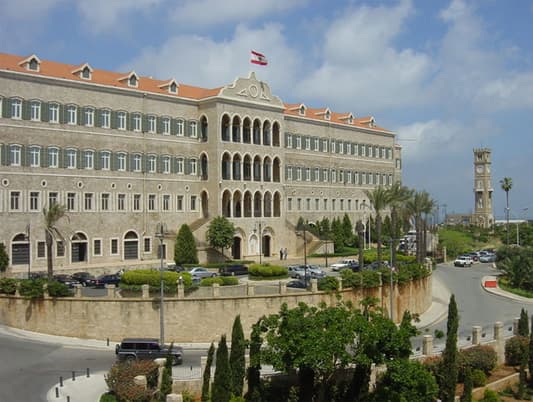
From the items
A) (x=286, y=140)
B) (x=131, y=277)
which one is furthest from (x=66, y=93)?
(x=286, y=140)

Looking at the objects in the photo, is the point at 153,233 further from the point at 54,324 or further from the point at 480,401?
the point at 480,401

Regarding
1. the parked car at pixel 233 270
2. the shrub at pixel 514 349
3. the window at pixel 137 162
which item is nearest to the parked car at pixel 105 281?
the parked car at pixel 233 270

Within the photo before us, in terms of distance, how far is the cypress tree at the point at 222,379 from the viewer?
87.4ft

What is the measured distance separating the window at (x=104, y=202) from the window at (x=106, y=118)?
5.70 metres

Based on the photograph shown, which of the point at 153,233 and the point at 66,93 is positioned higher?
the point at 66,93

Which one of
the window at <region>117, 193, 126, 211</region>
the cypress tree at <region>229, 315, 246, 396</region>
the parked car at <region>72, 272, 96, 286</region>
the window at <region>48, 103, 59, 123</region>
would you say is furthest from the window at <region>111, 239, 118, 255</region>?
the cypress tree at <region>229, 315, 246, 396</region>

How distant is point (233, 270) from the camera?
5316cm

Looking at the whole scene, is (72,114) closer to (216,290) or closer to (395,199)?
(216,290)

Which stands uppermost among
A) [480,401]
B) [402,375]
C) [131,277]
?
[131,277]

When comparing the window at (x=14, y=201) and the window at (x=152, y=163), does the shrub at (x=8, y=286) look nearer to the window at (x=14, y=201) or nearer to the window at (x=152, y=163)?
the window at (x=14, y=201)

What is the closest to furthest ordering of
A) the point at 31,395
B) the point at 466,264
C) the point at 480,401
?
the point at 31,395 → the point at 480,401 → the point at 466,264

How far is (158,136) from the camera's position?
5972cm

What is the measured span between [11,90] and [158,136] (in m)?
13.6

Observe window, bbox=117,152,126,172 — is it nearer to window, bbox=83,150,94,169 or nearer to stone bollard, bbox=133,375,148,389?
window, bbox=83,150,94,169
